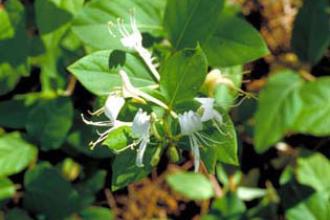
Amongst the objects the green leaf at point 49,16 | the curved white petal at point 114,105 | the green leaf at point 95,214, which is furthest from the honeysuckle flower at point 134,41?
the green leaf at point 95,214

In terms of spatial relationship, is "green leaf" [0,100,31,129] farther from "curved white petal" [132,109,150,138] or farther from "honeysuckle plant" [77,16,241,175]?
"curved white petal" [132,109,150,138]

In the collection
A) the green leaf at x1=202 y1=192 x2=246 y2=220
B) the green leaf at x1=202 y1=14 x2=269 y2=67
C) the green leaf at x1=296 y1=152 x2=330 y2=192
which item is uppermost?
the green leaf at x1=202 y1=14 x2=269 y2=67

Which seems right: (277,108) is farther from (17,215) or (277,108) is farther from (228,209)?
(17,215)

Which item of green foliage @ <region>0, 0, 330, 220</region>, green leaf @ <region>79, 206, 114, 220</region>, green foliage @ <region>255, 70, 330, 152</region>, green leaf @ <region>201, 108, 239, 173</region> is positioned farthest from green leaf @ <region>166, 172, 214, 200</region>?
green leaf @ <region>201, 108, 239, 173</region>

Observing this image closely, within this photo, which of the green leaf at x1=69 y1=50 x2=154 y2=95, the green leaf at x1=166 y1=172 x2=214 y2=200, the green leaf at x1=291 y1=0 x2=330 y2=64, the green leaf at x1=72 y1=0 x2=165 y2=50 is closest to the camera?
the green leaf at x1=69 y1=50 x2=154 y2=95

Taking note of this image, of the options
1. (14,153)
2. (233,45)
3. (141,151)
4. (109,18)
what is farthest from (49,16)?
(141,151)

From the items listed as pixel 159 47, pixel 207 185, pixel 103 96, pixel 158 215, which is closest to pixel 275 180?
pixel 207 185
